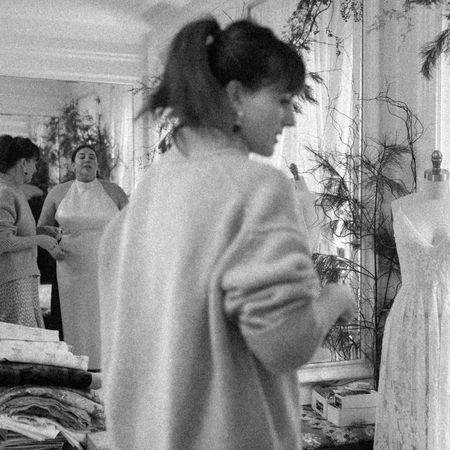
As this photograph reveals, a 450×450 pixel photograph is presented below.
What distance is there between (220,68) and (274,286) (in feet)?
0.98

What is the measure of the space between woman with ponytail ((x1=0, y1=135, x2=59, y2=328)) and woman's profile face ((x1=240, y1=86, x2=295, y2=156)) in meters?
1.30

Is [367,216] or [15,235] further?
[367,216]

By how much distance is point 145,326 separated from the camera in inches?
35.8

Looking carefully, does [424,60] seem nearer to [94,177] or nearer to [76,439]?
[94,177]

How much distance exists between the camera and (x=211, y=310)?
81cm

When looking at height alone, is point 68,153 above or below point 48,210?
above

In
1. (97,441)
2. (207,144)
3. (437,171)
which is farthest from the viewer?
(437,171)

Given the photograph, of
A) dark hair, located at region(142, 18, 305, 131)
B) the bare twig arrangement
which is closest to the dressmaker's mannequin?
the bare twig arrangement

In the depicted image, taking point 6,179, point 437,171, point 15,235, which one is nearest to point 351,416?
point 437,171

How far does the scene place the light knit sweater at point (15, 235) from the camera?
202 centimetres

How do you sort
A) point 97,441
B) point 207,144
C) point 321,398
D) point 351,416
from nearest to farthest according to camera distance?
point 207,144, point 97,441, point 351,416, point 321,398

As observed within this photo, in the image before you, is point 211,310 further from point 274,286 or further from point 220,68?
point 220,68

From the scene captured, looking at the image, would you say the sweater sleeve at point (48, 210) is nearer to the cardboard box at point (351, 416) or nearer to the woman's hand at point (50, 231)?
the woman's hand at point (50, 231)

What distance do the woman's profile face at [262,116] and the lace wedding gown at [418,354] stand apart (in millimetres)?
1277
